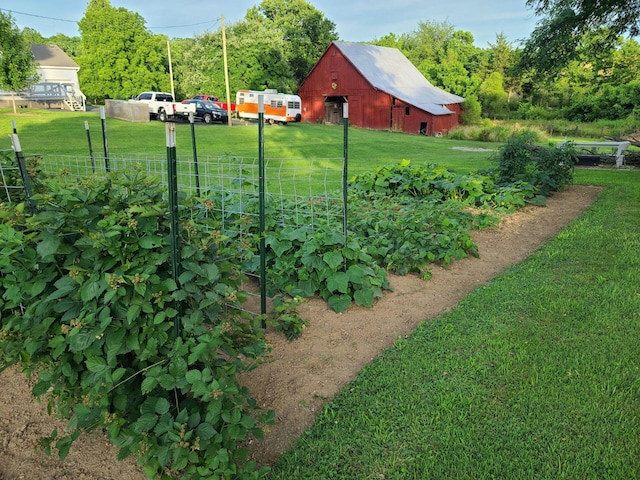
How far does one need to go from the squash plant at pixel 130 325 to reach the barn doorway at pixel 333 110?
35190mm

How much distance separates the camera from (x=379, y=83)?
1312 inches

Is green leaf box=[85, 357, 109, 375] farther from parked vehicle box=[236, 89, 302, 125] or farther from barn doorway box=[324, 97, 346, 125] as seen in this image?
barn doorway box=[324, 97, 346, 125]

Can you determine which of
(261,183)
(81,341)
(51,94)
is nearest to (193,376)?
(81,341)

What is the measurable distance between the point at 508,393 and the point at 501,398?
0.24 feet

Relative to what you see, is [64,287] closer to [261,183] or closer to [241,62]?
[261,183]

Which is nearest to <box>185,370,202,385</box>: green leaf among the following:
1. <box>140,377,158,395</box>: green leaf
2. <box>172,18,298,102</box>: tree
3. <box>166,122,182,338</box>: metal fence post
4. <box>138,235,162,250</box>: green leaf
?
<box>140,377,158,395</box>: green leaf

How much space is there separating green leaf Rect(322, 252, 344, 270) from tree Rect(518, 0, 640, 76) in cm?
1031

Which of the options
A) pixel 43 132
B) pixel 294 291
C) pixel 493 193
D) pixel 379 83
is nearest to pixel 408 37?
pixel 379 83

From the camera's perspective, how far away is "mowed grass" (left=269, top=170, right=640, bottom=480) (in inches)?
96.3

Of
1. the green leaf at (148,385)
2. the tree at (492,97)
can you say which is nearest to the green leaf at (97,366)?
the green leaf at (148,385)

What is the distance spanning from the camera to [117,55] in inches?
1606

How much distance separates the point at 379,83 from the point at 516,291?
1215 inches

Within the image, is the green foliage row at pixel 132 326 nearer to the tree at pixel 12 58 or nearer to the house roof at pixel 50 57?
the tree at pixel 12 58

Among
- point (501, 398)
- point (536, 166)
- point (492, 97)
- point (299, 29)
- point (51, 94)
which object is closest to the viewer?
point (501, 398)
